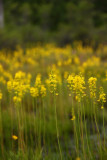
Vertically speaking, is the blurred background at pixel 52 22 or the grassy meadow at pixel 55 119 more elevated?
the blurred background at pixel 52 22

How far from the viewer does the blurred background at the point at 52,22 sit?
16.0 m

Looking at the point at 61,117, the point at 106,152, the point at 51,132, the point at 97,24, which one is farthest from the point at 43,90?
the point at 97,24

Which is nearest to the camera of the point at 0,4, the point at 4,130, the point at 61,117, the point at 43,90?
the point at 43,90

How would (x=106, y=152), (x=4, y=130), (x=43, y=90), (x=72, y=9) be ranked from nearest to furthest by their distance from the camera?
(x=106, y=152), (x=43, y=90), (x=4, y=130), (x=72, y=9)

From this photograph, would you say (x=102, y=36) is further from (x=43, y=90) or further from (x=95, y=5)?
(x=43, y=90)

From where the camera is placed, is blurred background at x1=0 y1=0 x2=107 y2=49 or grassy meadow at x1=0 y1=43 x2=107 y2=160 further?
blurred background at x1=0 y1=0 x2=107 y2=49

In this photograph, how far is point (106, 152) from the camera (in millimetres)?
2453

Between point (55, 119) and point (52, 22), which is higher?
point (52, 22)

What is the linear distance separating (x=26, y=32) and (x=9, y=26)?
3195 millimetres

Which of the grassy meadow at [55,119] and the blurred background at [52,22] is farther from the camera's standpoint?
the blurred background at [52,22]

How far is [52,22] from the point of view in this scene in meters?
23.0

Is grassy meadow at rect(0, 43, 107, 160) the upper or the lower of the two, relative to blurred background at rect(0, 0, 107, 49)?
lower

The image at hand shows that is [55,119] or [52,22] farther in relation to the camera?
[52,22]

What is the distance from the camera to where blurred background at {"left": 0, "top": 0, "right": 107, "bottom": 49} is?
16047 mm
